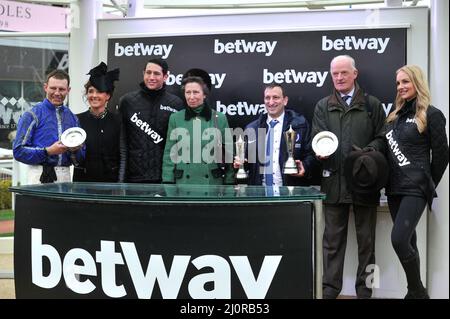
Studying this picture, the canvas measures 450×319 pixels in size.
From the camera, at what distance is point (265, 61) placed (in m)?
4.77

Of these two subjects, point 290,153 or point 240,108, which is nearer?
point 290,153

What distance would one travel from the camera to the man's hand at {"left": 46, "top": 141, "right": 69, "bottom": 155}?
13.2ft

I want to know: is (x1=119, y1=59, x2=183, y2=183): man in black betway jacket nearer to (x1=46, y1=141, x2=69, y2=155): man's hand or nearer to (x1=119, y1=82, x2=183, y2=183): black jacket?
(x1=119, y1=82, x2=183, y2=183): black jacket

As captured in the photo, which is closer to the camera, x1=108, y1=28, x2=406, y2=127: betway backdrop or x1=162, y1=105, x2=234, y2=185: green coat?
x1=162, y1=105, x2=234, y2=185: green coat

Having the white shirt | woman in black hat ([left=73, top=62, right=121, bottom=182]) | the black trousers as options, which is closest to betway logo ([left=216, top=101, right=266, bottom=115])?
the white shirt

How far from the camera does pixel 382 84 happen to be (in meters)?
4.50

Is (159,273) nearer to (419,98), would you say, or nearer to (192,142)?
(192,142)

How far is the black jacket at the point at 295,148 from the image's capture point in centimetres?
426

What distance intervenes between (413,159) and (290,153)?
859 mm

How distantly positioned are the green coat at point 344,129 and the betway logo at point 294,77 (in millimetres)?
465

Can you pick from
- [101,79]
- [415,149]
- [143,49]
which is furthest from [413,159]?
[143,49]

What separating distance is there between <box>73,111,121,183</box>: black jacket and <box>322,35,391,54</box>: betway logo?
179 cm

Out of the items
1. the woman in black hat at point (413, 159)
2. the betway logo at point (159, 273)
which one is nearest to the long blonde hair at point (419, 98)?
the woman in black hat at point (413, 159)

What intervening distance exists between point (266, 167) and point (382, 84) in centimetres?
111
